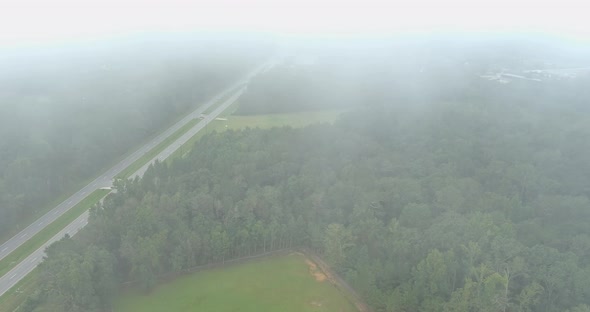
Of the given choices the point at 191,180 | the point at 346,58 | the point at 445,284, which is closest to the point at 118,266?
the point at 191,180

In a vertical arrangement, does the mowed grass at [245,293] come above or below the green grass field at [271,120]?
below

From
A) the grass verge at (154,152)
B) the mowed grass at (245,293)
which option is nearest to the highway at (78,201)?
the grass verge at (154,152)

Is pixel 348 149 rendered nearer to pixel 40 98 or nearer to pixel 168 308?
pixel 168 308

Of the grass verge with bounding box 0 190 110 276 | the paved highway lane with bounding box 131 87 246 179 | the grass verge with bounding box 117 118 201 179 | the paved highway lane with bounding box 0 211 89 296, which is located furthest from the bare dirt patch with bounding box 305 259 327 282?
the grass verge with bounding box 117 118 201 179

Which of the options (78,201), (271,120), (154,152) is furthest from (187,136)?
(78,201)

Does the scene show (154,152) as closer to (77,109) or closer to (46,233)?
(77,109)

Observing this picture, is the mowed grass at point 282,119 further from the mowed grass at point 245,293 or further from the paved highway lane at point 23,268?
the mowed grass at point 245,293

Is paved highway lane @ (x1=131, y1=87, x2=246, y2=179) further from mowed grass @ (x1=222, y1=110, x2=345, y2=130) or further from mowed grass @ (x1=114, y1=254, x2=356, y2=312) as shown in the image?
mowed grass @ (x1=114, y1=254, x2=356, y2=312)
